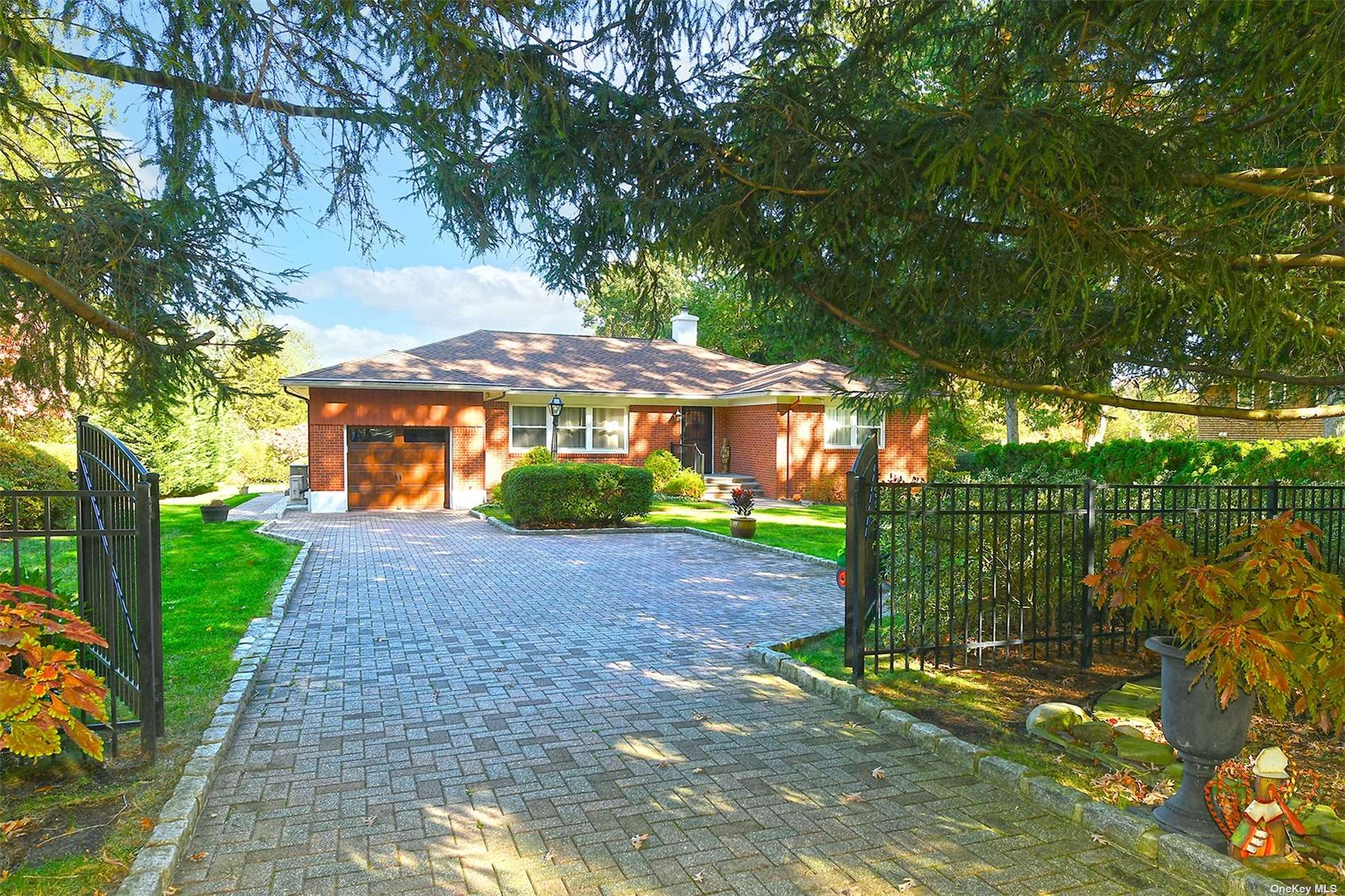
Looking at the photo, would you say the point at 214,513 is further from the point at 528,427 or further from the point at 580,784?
the point at 580,784

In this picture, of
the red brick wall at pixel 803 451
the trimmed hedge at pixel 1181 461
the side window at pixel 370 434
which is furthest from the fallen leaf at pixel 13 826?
the red brick wall at pixel 803 451

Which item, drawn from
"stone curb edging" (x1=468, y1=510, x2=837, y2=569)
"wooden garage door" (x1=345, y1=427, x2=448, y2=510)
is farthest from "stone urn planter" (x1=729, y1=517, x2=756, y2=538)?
"wooden garage door" (x1=345, y1=427, x2=448, y2=510)

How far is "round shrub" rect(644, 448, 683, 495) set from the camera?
22.7m

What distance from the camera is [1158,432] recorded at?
3606 cm

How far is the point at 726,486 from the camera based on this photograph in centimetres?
2377

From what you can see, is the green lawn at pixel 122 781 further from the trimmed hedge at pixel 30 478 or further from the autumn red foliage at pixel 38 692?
the trimmed hedge at pixel 30 478

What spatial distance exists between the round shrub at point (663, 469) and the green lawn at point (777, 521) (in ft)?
3.35

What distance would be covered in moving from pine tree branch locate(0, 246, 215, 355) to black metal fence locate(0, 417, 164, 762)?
2.76ft

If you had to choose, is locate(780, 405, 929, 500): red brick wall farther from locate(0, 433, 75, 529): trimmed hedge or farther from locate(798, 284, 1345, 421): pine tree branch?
locate(798, 284, 1345, 421): pine tree branch

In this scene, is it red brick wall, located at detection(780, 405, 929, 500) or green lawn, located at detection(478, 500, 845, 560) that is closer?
green lawn, located at detection(478, 500, 845, 560)

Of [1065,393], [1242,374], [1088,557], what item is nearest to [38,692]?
[1065,393]

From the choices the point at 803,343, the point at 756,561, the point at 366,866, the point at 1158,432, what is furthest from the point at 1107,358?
the point at 1158,432

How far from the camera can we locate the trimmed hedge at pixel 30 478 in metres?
14.0

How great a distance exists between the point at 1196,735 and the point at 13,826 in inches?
209
